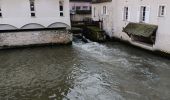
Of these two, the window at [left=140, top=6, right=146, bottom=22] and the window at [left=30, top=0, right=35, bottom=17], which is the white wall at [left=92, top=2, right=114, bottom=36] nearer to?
the window at [left=140, top=6, right=146, bottom=22]

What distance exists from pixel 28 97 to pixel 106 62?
23.1ft

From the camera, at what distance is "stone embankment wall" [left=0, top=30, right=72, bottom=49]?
18.5 metres

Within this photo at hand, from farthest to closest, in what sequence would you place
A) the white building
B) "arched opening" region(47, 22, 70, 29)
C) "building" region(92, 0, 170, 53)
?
"arched opening" region(47, 22, 70, 29) → the white building → "building" region(92, 0, 170, 53)

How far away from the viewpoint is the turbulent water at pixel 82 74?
1009 centimetres

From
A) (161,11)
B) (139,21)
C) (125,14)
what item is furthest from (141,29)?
(125,14)

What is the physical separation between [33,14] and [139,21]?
10360 mm

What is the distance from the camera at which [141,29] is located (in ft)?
57.5

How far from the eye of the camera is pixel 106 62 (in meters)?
15.0

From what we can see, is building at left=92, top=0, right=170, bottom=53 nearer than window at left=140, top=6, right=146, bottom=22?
Yes

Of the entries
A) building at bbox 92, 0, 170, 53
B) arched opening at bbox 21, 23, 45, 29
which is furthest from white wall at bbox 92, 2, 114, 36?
arched opening at bbox 21, 23, 45, 29

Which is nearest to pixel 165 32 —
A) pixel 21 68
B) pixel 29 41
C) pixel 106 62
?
pixel 106 62

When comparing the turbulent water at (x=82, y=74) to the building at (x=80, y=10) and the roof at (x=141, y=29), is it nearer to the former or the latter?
the roof at (x=141, y=29)

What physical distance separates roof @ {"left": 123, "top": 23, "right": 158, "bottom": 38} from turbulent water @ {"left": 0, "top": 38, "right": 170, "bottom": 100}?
5.60 ft

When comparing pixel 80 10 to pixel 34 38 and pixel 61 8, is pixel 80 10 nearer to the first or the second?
pixel 61 8
